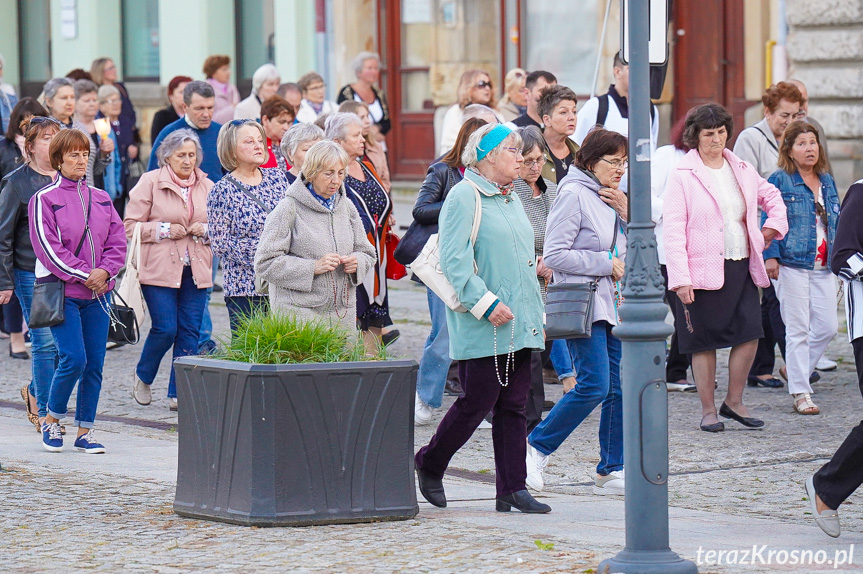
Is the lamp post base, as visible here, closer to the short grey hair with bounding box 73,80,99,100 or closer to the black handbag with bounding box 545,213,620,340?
the black handbag with bounding box 545,213,620,340

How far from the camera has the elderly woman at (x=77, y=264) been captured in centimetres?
821

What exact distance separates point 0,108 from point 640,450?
9694mm

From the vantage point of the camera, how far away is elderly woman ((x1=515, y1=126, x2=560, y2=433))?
327 inches

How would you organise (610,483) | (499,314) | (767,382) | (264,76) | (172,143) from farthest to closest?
1. (264,76)
2. (767,382)
3. (172,143)
4. (610,483)
5. (499,314)

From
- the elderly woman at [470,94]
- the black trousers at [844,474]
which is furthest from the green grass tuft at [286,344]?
the elderly woman at [470,94]

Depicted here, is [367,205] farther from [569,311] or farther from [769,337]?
[769,337]

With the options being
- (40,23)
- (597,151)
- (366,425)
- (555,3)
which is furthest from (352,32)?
(366,425)

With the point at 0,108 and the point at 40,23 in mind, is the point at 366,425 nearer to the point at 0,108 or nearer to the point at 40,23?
the point at 0,108

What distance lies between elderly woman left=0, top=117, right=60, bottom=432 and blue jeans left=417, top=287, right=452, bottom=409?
213cm

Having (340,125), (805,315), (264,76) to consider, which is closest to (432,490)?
(340,125)

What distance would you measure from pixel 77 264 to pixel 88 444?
3.20 ft

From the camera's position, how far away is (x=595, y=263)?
7.67m

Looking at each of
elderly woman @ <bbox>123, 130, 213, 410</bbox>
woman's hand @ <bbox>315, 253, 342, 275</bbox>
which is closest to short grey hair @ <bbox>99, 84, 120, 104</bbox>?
elderly woman @ <bbox>123, 130, 213, 410</bbox>

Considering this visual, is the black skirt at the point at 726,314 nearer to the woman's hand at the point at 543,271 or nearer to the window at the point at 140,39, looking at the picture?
the woman's hand at the point at 543,271
